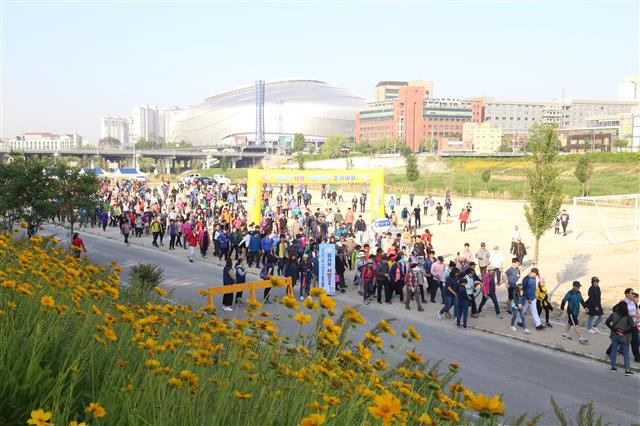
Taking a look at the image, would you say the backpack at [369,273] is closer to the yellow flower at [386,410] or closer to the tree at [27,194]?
the tree at [27,194]

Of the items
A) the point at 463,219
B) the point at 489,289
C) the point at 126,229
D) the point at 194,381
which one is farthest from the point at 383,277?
the point at 463,219

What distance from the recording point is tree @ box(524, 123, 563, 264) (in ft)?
65.4

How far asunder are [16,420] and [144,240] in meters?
28.3

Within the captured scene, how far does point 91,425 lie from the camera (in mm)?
3430

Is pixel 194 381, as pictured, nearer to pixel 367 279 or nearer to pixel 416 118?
pixel 367 279

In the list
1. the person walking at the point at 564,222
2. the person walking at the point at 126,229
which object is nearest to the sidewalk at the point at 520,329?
the person walking at the point at 564,222

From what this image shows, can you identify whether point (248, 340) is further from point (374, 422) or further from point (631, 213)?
point (631, 213)

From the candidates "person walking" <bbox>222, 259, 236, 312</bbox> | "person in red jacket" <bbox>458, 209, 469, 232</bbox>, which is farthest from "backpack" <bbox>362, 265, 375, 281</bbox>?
"person in red jacket" <bbox>458, 209, 469, 232</bbox>

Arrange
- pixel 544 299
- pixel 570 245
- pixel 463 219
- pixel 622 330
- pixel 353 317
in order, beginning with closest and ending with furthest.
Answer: pixel 353 317
pixel 622 330
pixel 544 299
pixel 570 245
pixel 463 219

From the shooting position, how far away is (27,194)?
67.9 feet

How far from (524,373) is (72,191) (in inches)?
635

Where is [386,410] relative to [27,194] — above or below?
above

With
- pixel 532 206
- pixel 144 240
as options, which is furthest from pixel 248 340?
pixel 144 240

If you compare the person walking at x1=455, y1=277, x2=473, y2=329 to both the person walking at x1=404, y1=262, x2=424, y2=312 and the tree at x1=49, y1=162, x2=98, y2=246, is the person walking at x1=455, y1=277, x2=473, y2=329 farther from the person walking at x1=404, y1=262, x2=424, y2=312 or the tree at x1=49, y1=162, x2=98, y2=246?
the tree at x1=49, y1=162, x2=98, y2=246
